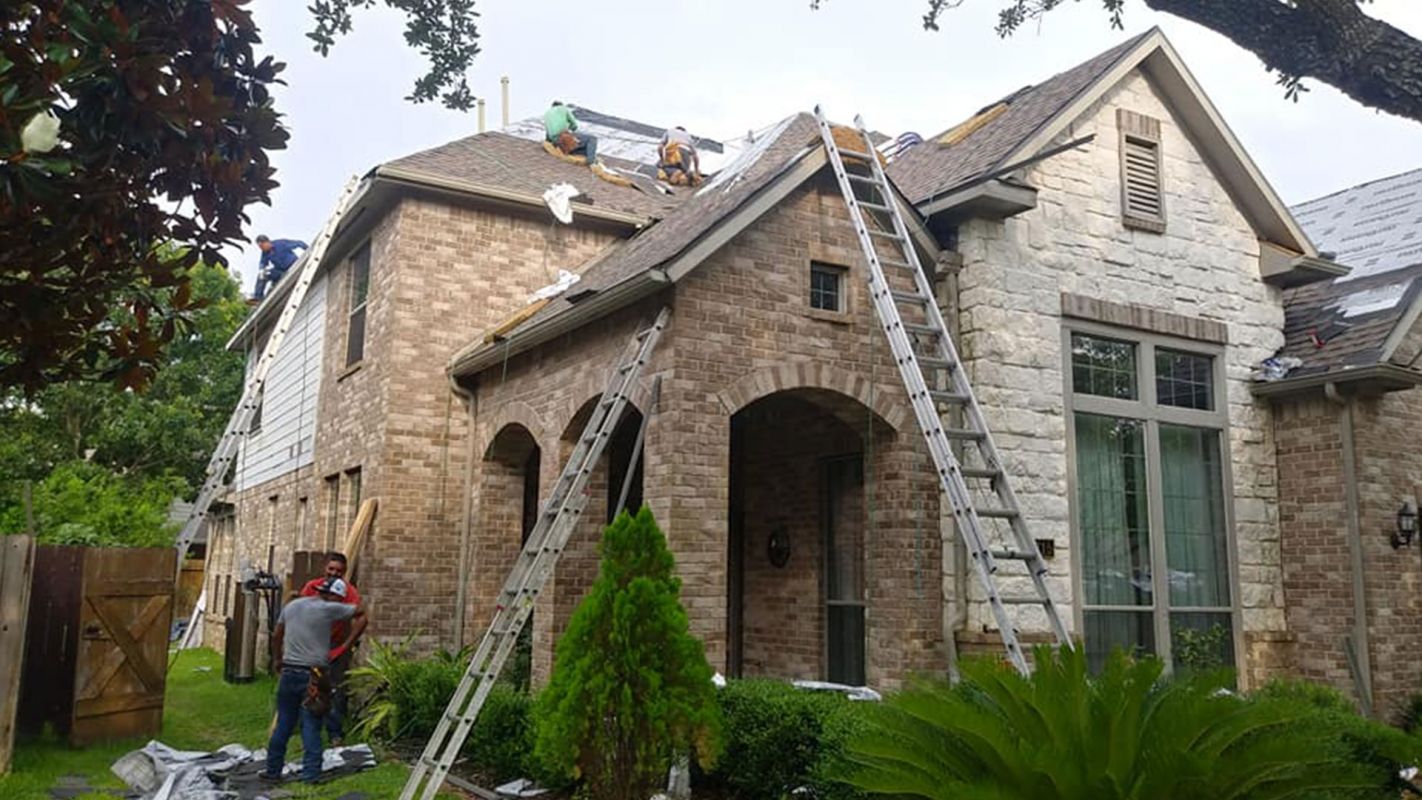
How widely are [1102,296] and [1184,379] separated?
4.43ft

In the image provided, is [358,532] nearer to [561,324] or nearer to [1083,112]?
[561,324]

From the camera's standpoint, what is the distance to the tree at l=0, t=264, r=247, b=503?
29578mm

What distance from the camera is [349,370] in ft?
49.4

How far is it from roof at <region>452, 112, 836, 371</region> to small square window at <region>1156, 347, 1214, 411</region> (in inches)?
168

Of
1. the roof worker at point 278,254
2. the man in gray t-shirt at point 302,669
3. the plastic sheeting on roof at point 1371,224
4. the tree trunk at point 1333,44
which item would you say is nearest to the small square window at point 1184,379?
the plastic sheeting on roof at point 1371,224

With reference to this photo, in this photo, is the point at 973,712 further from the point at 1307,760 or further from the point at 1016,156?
the point at 1016,156

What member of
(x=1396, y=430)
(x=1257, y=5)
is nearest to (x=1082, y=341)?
(x=1396, y=430)

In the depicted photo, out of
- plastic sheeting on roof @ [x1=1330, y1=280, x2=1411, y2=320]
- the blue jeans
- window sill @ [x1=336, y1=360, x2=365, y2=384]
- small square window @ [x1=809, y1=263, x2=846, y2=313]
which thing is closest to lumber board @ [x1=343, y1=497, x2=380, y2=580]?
window sill @ [x1=336, y1=360, x2=365, y2=384]

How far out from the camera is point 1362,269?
13.3 meters

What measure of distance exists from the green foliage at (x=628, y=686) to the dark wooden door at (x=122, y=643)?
19.4ft

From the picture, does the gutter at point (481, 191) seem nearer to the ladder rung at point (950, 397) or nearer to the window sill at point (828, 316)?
the window sill at point (828, 316)

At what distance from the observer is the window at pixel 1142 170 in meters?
11.6

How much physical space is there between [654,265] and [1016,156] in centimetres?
377

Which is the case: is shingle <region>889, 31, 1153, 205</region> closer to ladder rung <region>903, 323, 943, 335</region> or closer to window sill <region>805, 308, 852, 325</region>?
window sill <region>805, 308, 852, 325</region>
